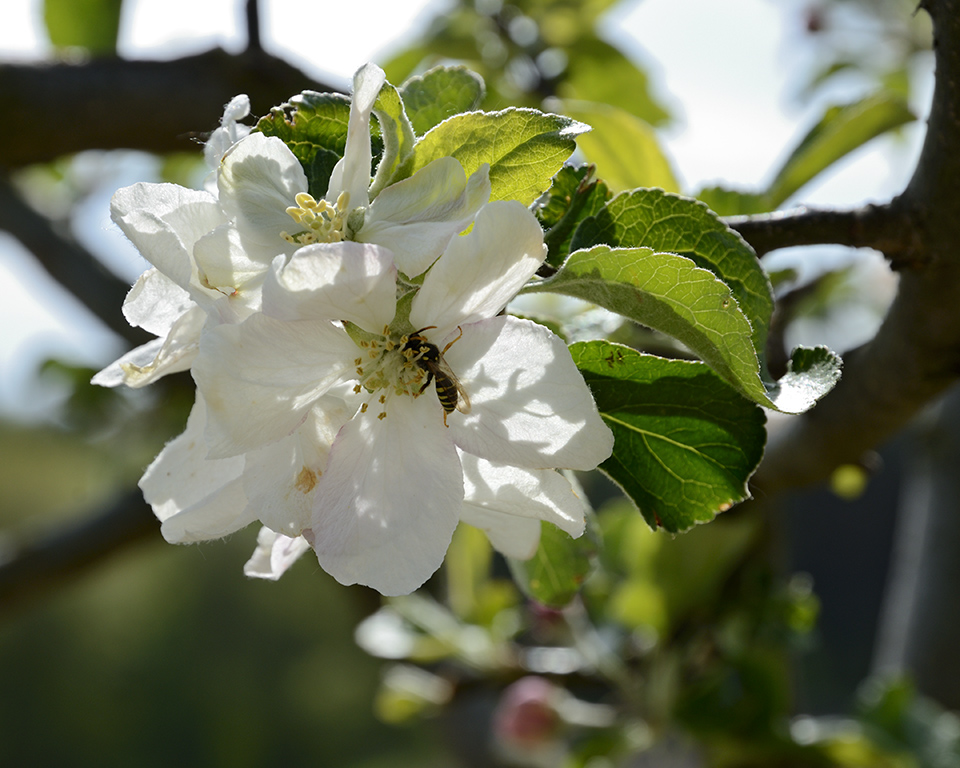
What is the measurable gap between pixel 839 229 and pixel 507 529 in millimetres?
191

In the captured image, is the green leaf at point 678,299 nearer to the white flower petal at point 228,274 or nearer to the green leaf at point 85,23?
the white flower petal at point 228,274

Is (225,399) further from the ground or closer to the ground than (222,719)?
further from the ground

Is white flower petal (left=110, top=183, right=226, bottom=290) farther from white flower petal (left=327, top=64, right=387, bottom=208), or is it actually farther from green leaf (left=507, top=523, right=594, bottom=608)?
green leaf (left=507, top=523, right=594, bottom=608)

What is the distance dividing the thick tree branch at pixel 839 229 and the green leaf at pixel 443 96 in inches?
4.5

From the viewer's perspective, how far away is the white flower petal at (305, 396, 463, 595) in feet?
0.86

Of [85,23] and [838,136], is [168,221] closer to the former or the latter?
[838,136]

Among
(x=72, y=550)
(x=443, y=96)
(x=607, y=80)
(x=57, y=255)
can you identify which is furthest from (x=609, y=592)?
(x=57, y=255)

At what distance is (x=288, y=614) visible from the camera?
19.2 feet

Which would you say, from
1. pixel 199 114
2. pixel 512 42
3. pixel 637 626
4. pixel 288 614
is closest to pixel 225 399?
pixel 199 114

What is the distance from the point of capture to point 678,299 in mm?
253

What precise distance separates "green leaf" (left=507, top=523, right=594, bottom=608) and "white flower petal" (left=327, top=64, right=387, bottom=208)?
0.17m

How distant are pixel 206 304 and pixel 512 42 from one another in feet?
2.77

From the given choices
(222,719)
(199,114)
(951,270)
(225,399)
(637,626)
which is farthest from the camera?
(222,719)

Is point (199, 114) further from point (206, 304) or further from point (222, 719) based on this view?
point (222, 719)
